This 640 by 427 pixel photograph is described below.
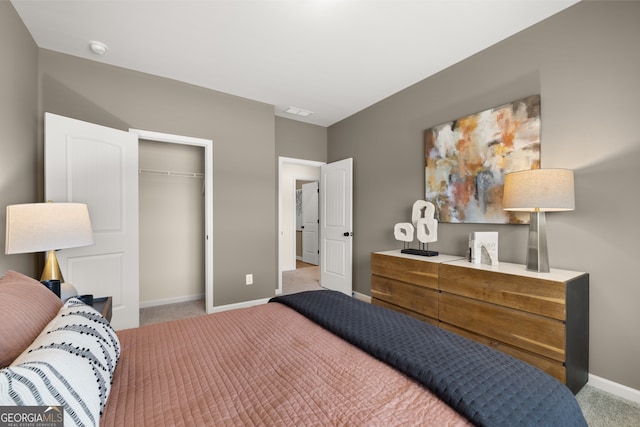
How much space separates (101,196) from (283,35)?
220 cm

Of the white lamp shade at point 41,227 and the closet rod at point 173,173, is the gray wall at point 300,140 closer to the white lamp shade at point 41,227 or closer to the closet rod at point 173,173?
the closet rod at point 173,173

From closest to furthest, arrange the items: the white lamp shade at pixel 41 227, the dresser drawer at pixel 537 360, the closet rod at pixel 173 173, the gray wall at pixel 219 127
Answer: the white lamp shade at pixel 41 227 → the dresser drawer at pixel 537 360 → the gray wall at pixel 219 127 → the closet rod at pixel 173 173

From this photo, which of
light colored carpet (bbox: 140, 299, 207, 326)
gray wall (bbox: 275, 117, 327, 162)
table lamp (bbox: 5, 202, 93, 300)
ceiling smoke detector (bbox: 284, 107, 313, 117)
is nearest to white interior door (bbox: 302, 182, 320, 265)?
gray wall (bbox: 275, 117, 327, 162)

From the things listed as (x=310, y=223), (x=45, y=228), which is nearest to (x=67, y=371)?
(x=45, y=228)

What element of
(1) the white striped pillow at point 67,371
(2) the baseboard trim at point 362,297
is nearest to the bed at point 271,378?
(1) the white striped pillow at point 67,371

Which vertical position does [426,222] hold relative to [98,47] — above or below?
below

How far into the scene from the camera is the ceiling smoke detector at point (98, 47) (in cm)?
247

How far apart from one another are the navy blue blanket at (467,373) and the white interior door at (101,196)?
2.32 metres

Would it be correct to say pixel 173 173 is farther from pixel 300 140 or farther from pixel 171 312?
pixel 300 140

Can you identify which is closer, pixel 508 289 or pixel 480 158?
pixel 508 289

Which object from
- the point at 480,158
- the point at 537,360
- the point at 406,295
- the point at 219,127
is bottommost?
the point at 537,360

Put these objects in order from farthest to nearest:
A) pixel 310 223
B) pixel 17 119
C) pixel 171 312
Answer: pixel 310 223 → pixel 171 312 → pixel 17 119

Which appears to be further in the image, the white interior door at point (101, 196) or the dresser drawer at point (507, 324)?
the white interior door at point (101, 196)

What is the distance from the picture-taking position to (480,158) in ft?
8.42
